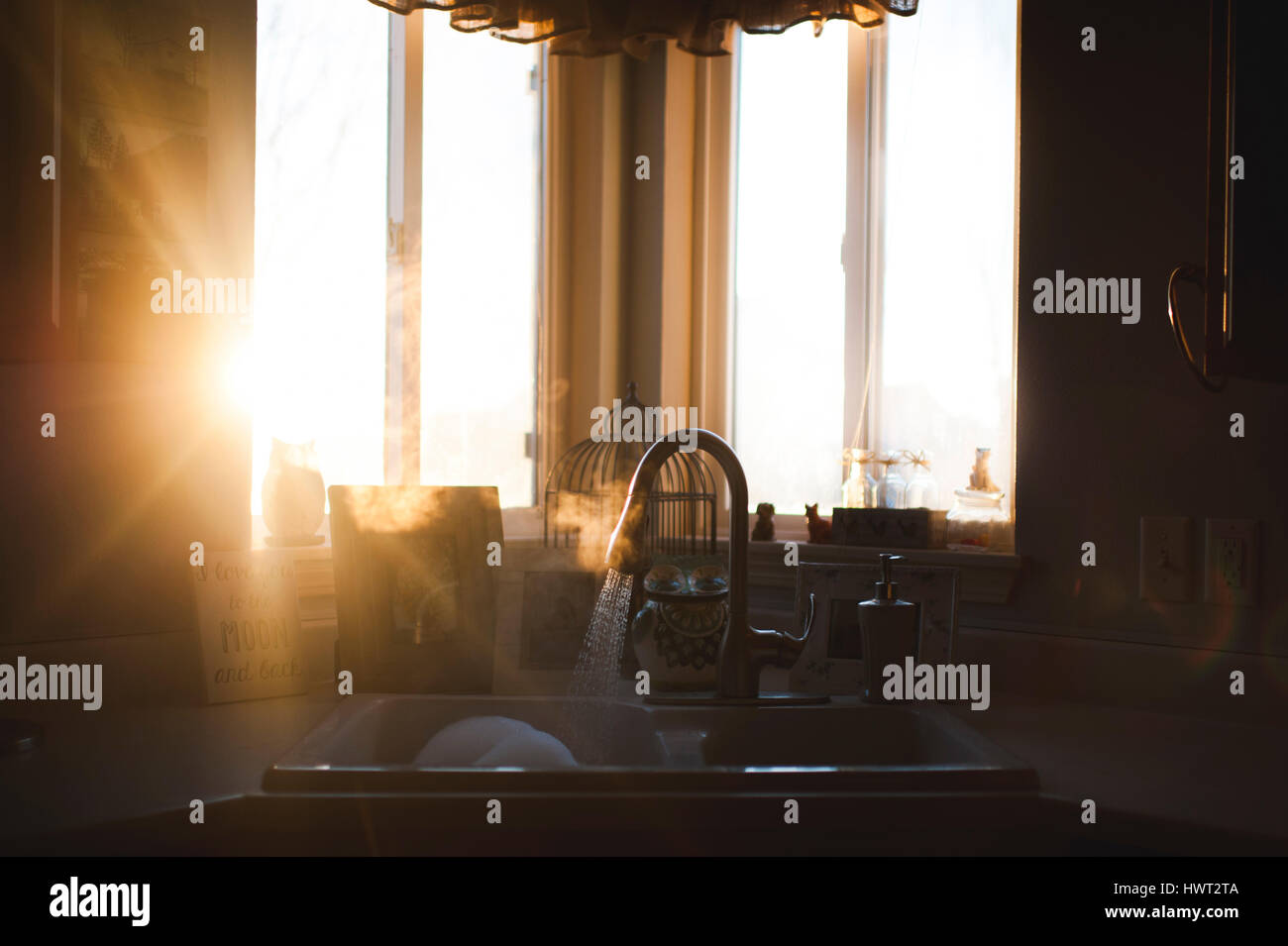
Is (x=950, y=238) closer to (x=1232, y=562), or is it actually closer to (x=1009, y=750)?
(x=1232, y=562)

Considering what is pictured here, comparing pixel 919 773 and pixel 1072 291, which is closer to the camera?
pixel 919 773

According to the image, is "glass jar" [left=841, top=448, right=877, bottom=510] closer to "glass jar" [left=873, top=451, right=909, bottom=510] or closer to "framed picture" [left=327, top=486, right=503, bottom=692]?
"glass jar" [left=873, top=451, right=909, bottom=510]

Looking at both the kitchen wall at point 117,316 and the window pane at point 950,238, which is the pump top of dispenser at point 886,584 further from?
the kitchen wall at point 117,316

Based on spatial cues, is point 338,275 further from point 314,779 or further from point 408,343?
point 314,779

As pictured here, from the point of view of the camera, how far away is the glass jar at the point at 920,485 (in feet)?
5.31

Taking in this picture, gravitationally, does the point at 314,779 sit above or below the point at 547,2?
below

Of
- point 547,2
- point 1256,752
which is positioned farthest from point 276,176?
point 1256,752

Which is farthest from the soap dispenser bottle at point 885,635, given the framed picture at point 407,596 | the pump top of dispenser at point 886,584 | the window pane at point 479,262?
the window pane at point 479,262

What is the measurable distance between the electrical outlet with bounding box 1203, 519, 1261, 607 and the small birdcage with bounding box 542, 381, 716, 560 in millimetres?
744

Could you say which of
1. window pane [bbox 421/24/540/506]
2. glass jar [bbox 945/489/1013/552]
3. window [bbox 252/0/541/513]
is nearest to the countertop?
glass jar [bbox 945/489/1013/552]

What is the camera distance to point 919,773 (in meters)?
0.94

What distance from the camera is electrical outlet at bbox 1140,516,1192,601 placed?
127 centimetres

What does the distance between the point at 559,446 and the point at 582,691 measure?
71cm
